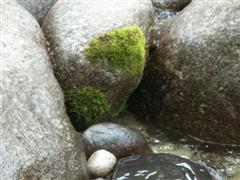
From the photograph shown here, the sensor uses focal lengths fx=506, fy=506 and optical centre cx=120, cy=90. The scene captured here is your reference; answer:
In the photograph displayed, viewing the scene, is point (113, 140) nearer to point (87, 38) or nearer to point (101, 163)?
point (101, 163)

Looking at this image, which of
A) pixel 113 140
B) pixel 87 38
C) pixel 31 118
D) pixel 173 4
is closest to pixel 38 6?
pixel 87 38

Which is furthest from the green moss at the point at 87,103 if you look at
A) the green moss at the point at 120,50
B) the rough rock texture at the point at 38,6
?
the rough rock texture at the point at 38,6

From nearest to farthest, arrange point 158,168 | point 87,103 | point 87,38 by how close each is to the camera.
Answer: point 158,168 → point 87,38 → point 87,103

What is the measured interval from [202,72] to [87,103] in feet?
3.93

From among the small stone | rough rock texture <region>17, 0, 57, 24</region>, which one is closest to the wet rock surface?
the small stone

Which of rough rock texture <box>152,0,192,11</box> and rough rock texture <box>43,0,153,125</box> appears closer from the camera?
rough rock texture <box>43,0,153,125</box>

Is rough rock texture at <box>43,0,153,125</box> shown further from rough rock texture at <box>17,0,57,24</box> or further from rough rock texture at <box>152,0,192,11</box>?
rough rock texture at <box>152,0,192,11</box>

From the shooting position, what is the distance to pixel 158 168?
443 cm

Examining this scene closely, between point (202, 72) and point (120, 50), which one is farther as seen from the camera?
point (202, 72)

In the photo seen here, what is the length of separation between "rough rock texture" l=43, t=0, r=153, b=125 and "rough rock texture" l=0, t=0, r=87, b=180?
0.94 ft

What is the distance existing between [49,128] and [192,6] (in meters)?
2.33

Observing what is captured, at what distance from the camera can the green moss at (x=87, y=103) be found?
4980 mm

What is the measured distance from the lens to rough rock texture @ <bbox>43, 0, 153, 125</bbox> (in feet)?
16.0

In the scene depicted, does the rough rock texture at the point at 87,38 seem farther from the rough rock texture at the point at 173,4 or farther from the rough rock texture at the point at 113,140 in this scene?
the rough rock texture at the point at 173,4
